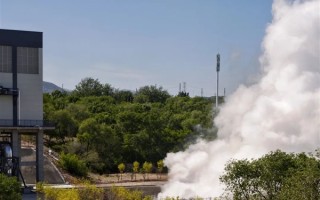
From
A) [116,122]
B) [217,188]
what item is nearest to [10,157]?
[217,188]

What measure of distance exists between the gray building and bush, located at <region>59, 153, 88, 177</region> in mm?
9575

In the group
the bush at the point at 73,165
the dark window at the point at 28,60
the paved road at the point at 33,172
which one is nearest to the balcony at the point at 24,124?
the dark window at the point at 28,60

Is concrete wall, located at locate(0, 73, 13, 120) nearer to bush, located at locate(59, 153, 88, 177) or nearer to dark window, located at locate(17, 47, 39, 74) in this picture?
dark window, located at locate(17, 47, 39, 74)

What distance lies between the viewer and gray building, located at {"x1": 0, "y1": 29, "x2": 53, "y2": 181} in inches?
2098

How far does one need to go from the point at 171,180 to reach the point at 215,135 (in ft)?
25.1

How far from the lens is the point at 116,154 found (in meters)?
71.2

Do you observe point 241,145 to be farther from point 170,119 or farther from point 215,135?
point 170,119

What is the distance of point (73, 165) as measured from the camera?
6500 centimetres

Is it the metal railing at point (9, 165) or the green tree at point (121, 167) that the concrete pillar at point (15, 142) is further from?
the green tree at point (121, 167)

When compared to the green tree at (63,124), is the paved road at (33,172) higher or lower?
lower

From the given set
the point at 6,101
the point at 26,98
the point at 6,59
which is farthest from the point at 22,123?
the point at 6,59

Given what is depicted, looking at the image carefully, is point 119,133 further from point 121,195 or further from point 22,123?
point 121,195

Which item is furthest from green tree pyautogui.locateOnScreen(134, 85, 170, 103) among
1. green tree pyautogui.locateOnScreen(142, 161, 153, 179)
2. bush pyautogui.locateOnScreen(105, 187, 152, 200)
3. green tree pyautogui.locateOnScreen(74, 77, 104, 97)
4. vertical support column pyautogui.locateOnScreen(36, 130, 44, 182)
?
bush pyautogui.locateOnScreen(105, 187, 152, 200)

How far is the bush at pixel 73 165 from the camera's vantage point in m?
64.9
